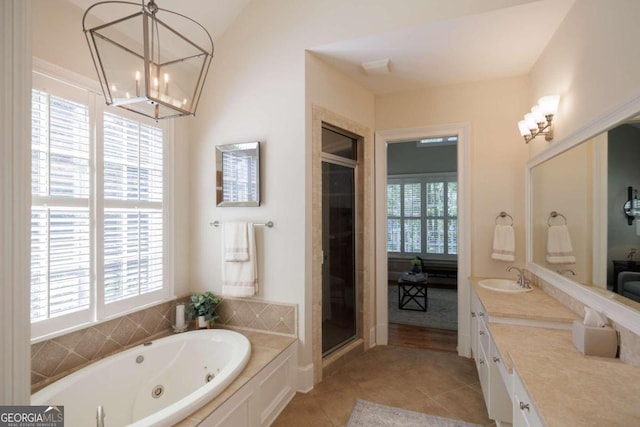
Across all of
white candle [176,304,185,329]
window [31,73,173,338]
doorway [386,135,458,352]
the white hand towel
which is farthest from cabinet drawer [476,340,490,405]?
doorway [386,135,458,352]

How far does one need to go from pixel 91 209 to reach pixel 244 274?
124 centimetres

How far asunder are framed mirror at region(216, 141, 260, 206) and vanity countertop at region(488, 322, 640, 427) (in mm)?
2147

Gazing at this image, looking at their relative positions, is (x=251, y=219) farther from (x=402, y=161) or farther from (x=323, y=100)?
(x=402, y=161)

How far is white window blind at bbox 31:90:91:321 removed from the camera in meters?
1.92

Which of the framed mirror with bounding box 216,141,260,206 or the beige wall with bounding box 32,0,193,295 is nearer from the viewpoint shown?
the beige wall with bounding box 32,0,193,295

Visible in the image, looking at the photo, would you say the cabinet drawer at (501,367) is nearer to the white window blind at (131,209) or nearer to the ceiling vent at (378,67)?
the ceiling vent at (378,67)

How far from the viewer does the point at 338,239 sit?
3217mm

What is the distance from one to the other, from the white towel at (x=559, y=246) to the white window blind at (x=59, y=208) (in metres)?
3.36

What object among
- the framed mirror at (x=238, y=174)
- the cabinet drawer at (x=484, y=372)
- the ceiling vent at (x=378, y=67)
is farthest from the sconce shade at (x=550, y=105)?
the framed mirror at (x=238, y=174)

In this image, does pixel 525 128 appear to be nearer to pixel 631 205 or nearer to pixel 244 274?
pixel 631 205

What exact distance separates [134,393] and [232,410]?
0.89 m

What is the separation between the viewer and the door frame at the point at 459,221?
10.7 ft

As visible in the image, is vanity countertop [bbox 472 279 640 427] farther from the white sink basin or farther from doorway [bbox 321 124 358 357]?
doorway [bbox 321 124 358 357]

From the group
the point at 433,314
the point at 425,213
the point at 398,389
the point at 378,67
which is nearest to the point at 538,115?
the point at 378,67
